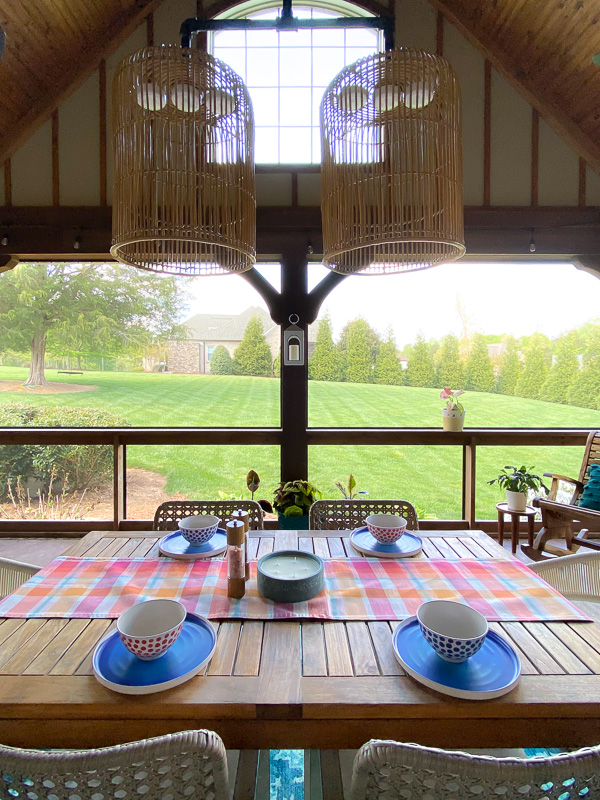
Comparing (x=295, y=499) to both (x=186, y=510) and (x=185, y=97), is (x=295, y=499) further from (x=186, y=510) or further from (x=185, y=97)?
(x=185, y=97)

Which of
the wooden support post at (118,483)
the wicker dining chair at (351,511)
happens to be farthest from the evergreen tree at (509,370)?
the wooden support post at (118,483)

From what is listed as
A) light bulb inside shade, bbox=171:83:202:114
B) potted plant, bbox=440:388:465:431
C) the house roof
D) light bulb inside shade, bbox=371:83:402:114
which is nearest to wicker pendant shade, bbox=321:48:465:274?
light bulb inside shade, bbox=371:83:402:114

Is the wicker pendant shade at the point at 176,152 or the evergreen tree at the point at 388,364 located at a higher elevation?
the wicker pendant shade at the point at 176,152

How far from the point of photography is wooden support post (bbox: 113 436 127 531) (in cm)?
386

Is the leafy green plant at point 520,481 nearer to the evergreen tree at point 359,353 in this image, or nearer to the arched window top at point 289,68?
the evergreen tree at point 359,353

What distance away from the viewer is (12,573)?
175cm

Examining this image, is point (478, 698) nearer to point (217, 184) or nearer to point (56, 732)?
point (56, 732)

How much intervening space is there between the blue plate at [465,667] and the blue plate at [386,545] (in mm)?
484

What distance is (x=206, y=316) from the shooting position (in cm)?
442

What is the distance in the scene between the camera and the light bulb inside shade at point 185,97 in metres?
1.63

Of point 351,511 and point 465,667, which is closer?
point 465,667

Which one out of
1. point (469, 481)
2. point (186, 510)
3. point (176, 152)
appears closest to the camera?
point (176, 152)

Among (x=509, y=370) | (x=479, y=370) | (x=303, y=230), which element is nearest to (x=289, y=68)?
(x=303, y=230)

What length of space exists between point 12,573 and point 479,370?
4456 mm
